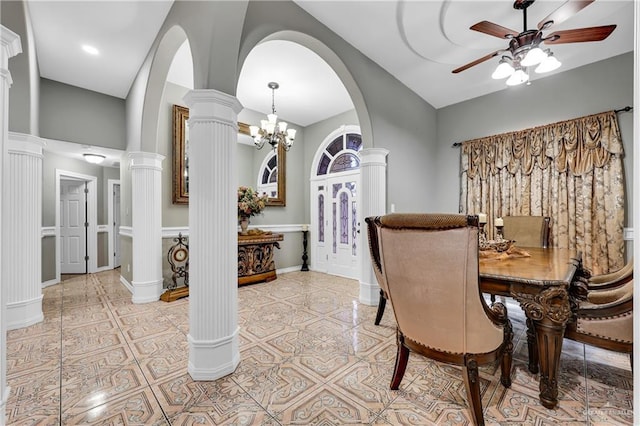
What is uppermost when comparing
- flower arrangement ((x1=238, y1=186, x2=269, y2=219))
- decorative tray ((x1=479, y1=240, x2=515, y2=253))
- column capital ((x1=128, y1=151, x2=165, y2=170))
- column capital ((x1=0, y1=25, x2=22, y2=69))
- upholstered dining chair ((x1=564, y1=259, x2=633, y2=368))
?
column capital ((x1=0, y1=25, x2=22, y2=69))

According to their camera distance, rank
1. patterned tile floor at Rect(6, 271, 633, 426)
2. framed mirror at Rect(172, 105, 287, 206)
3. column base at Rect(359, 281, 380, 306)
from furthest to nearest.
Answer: framed mirror at Rect(172, 105, 287, 206)
column base at Rect(359, 281, 380, 306)
patterned tile floor at Rect(6, 271, 633, 426)

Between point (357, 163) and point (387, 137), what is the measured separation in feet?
4.26

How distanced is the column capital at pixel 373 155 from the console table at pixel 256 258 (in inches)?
82.9

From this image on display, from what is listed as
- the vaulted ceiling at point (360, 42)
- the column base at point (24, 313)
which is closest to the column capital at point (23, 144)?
the vaulted ceiling at point (360, 42)

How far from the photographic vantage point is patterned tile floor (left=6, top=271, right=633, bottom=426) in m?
1.51

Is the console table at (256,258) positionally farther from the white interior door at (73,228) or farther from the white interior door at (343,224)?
the white interior door at (73,228)

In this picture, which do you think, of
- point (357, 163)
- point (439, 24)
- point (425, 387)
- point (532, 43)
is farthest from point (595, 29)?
point (357, 163)

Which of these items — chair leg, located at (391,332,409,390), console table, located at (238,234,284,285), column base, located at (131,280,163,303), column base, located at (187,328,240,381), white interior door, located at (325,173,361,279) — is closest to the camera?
chair leg, located at (391,332,409,390)

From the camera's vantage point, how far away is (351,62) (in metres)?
3.10

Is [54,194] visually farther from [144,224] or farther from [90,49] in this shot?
[90,49]

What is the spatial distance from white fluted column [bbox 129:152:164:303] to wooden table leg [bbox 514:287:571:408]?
3866mm

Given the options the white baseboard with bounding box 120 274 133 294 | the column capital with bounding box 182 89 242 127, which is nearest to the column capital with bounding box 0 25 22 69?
the column capital with bounding box 182 89 242 127

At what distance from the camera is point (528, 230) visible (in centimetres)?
311

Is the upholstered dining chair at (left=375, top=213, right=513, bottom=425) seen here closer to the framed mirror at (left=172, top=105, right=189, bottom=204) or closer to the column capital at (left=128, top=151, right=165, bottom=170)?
the column capital at (left=128, top=151, right=165, bottom=170)
